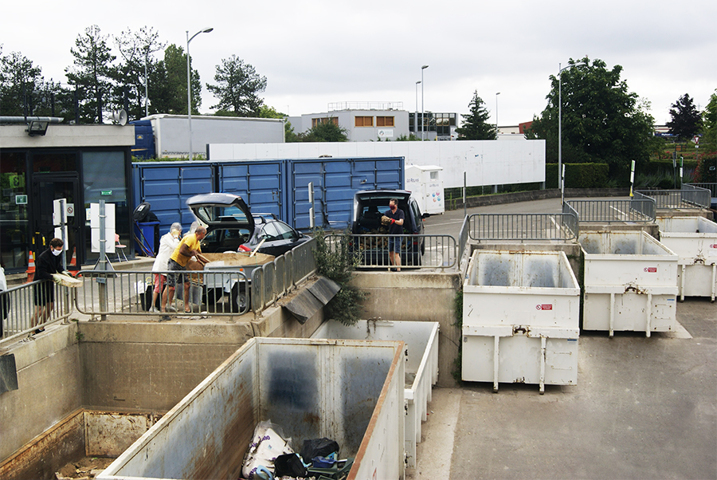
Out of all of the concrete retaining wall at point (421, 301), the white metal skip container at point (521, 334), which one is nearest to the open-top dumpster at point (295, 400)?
the white metal skip container at point (521, 334)

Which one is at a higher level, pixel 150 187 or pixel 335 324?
pixel 150 187

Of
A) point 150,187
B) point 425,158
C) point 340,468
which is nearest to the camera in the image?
point 340,468

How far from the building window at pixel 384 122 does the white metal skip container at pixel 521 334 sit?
72.0 m

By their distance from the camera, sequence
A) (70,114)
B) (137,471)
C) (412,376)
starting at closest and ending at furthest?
(137,471)
(412,376)
(70,114)

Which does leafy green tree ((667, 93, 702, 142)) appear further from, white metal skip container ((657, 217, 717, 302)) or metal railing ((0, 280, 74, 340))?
metal railing ((0, 280, 74, 340))

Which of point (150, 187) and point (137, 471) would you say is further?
point (150, 187)

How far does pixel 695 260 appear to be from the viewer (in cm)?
1767

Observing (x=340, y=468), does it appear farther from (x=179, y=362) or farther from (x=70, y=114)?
(x=70, y=114)

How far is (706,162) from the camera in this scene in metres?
39.2

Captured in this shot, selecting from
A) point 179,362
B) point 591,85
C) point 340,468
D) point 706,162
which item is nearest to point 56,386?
point 179,362

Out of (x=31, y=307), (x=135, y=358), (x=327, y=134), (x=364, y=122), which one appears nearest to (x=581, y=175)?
(x=327, y=134)

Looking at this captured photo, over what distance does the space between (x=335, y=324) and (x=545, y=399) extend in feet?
14.6

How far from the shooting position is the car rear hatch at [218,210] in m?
11.9

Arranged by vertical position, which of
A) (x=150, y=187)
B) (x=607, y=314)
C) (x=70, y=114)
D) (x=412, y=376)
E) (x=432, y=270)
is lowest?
(x=412, y=376)
